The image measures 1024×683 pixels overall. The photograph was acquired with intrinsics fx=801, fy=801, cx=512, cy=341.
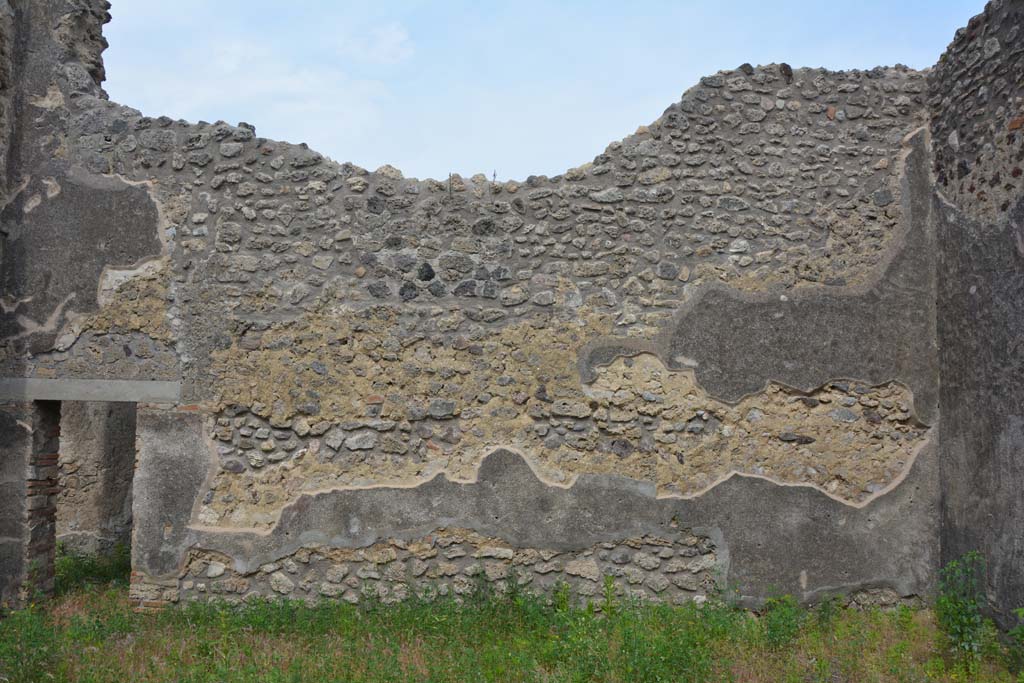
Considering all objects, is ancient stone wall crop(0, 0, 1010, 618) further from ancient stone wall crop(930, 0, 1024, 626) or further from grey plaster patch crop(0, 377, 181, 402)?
ancient stone wall crop(930, 0, 1024, 626)

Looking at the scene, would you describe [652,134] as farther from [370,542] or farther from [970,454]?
[370,542]

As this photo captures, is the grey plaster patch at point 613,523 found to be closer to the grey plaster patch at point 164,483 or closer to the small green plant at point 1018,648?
the grey plaster patch at point 164,483

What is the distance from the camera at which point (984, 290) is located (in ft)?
14.5

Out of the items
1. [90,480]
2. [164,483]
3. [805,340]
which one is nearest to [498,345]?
[805,340]

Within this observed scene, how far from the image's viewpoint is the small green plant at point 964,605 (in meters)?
4.17

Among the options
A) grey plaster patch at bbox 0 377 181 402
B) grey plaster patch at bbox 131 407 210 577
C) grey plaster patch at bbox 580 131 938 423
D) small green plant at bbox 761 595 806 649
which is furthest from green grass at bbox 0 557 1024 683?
grey plaster patch at bbox 580 131 938 423

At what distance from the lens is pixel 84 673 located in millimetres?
3752

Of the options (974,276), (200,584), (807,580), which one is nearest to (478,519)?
(200,584)

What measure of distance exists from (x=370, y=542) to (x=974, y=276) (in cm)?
381

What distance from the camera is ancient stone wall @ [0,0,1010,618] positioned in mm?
4812

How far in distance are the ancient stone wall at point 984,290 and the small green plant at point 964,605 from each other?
93 millimetres

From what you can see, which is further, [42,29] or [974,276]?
[42,29]

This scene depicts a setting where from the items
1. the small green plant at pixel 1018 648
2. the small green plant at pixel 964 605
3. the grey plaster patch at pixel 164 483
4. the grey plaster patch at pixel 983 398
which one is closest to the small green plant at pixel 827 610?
the small green plant at pixel 964 605

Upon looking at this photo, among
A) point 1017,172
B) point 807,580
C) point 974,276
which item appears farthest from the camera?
point 807,580
